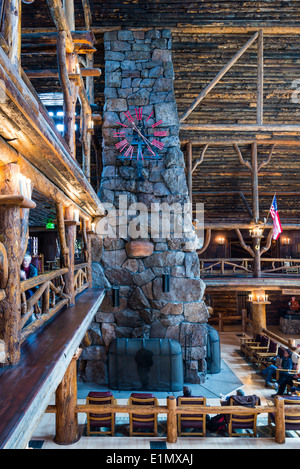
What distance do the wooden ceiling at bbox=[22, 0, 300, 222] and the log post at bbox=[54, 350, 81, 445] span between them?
8.60m

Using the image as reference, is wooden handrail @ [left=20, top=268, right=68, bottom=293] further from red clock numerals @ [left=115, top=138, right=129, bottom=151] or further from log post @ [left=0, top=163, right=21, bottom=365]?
red clock numerals @ [left=115, top=138, right=129, bottom=151]

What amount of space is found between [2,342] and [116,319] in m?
6.46

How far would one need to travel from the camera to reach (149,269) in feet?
29.5

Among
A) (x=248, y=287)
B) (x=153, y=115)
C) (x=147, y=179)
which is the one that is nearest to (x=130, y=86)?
(x=153, y=115)

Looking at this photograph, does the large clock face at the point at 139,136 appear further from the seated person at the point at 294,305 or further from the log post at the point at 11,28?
the seated person at the point at 294,305

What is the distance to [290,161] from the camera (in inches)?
551

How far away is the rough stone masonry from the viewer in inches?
347

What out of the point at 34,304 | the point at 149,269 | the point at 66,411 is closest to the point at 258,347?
the point at 149,269

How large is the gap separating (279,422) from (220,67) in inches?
426

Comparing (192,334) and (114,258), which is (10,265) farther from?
(192,334)

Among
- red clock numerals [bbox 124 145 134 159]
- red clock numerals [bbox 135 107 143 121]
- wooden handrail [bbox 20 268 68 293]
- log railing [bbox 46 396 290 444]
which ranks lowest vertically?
log railing [bbox 46 396 290 444]

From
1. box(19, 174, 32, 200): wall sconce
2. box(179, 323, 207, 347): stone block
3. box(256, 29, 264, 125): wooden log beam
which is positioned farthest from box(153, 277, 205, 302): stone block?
box(19, 174, 32, 200): wall sconce

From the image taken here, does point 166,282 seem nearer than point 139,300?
Yes

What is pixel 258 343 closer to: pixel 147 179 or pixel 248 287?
pixel 248 287
